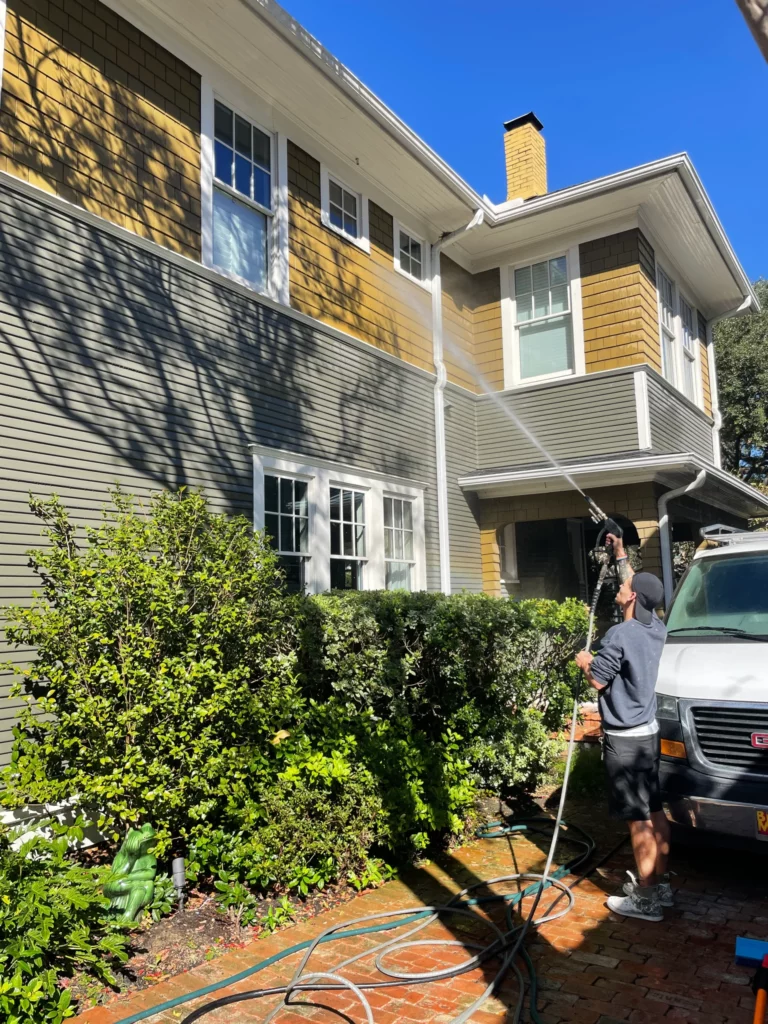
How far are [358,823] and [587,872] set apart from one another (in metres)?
1.65

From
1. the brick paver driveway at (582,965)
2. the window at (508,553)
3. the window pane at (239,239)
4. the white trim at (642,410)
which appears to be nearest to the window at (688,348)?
the white trim at (642,410)

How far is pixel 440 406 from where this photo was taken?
38.5 ft

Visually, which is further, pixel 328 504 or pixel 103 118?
pixel 328 504

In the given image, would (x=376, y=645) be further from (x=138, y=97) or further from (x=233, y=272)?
(x=138, y=97)

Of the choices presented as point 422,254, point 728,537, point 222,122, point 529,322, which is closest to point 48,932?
point 728,537

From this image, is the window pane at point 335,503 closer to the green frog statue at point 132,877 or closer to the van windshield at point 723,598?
the van windshield at point 723,598

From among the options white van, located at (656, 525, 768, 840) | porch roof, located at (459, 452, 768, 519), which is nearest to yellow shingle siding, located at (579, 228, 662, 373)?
porch roof, located at (459, 452, 768, 519)

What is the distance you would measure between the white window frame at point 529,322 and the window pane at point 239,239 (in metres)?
5.26

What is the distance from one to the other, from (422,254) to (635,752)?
30.2 feet

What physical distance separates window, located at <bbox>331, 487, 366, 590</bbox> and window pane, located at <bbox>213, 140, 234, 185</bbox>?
149 inches

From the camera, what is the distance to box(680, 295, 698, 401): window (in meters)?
14.4

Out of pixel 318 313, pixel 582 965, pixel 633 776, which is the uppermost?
pixel 318 313

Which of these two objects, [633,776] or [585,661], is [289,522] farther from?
[633,776]

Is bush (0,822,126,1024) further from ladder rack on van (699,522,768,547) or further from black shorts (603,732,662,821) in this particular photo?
ladder rack on van (699,522,768,547)
